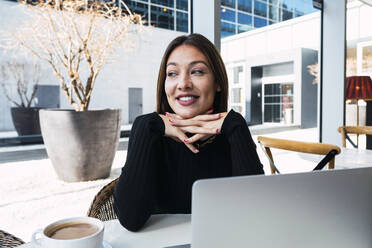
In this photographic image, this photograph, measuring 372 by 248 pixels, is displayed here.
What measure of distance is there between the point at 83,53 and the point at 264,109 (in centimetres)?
544

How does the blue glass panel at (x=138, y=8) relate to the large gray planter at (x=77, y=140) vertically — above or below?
above

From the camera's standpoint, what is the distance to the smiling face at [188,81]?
105 cm

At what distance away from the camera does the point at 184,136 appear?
3.33ft

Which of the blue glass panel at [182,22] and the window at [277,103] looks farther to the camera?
the window at [277,103]

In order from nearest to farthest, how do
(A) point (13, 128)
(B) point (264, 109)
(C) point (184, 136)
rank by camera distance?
(C) point (184, 136), (A) point (13, 128), (B) point (264, 109)

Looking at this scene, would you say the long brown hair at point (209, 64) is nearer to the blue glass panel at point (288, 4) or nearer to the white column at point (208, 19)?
the white column at point (208, 19)

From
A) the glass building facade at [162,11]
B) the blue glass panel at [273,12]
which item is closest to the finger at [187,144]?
the glass building facade at [162,11]

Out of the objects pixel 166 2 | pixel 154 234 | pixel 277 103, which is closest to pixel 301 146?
pixel 154 234

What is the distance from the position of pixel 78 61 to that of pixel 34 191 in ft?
4.70

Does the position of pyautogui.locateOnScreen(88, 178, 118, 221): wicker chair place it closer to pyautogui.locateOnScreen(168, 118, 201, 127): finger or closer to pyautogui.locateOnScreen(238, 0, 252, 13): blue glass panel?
pyautogui.locateOnScreen(168, 118, 201, 127): finger

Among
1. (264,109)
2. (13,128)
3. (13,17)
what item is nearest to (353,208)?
(13,17)

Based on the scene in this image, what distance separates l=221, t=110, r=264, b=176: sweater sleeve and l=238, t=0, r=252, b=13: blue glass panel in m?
2.79

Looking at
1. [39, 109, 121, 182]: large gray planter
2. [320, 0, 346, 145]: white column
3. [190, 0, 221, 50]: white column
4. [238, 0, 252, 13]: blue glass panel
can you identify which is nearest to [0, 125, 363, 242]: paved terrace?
[39, 109, 121, 182]: large gray planter

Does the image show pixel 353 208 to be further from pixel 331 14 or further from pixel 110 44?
pixel 331 14
